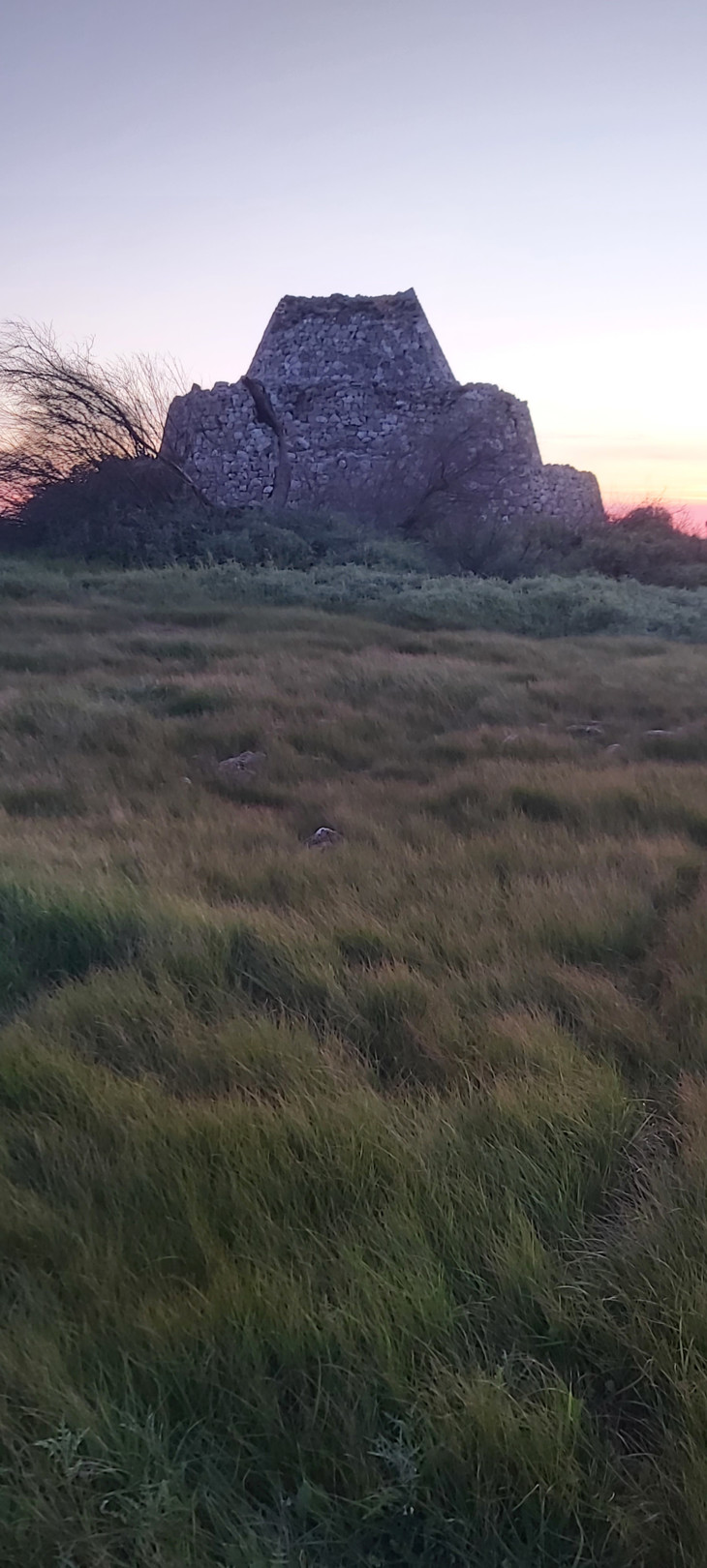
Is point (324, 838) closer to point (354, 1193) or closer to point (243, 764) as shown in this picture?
point (243, 764)

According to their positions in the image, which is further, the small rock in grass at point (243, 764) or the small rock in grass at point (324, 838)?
the small rock in grass at point (243, 764)

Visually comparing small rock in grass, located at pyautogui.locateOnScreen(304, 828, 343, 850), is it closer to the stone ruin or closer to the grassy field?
the grassy field

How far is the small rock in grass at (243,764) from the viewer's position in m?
6.14

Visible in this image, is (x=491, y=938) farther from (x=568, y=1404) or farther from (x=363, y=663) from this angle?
(x=363, y=663)

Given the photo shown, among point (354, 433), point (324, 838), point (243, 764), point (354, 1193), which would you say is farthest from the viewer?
point (354, 433)

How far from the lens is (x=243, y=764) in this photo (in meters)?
6.29

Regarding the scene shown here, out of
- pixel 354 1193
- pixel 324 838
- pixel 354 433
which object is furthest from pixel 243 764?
pixel 354 433

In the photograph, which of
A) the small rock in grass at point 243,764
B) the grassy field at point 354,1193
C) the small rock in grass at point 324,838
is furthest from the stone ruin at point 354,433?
the grassy field at point 354,1193

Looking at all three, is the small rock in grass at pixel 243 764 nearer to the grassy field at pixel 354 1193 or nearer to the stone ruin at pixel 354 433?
the grassy field at pixel 354 1193

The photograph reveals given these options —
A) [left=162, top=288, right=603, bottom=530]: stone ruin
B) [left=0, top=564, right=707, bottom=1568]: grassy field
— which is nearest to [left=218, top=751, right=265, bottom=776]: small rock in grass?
[left=0, top=564, right=707, bottom=1568]: grassy field

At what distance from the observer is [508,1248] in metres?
1.88

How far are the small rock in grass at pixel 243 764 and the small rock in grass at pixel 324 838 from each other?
1.29 meters

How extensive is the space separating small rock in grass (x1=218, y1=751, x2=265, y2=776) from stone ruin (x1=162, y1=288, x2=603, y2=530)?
48.9ft

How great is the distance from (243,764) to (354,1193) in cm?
438
